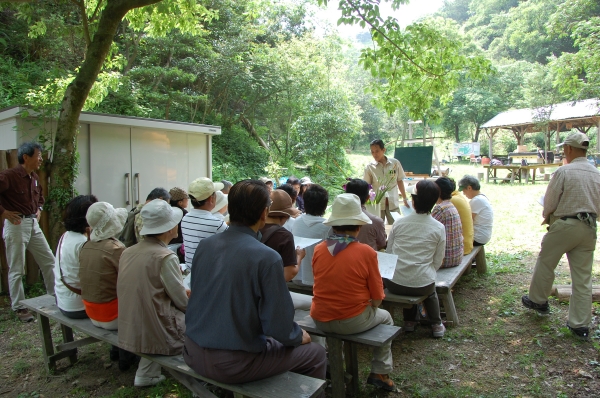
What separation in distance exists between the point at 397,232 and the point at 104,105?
42.5 ft

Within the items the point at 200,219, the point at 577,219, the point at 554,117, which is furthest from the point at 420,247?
the point at 554,117

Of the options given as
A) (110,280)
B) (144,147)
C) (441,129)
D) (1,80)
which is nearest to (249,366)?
(110,280)

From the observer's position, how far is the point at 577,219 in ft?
12.8

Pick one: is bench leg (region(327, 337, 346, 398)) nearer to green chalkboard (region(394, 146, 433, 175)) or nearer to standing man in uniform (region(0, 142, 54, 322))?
standing man in uniform (region(0, 142, 54, 322))

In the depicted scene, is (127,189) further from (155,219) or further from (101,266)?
(155,219)

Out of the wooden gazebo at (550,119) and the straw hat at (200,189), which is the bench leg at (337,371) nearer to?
the straw hat at (200,189)

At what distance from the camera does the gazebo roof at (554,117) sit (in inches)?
853

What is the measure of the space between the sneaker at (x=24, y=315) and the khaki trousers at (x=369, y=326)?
358cm

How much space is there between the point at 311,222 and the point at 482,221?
293 centimetres

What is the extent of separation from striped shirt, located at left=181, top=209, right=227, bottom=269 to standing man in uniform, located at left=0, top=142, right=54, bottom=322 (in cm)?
237

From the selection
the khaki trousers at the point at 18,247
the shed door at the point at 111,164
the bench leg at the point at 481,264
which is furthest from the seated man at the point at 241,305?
the shed door at the point at 111,164

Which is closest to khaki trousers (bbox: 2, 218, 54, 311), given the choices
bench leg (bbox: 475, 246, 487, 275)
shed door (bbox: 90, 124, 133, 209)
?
shed door (bbox: 90, 124, 133, 209)

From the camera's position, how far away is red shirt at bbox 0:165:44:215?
463 centimetres

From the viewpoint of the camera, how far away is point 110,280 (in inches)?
120
